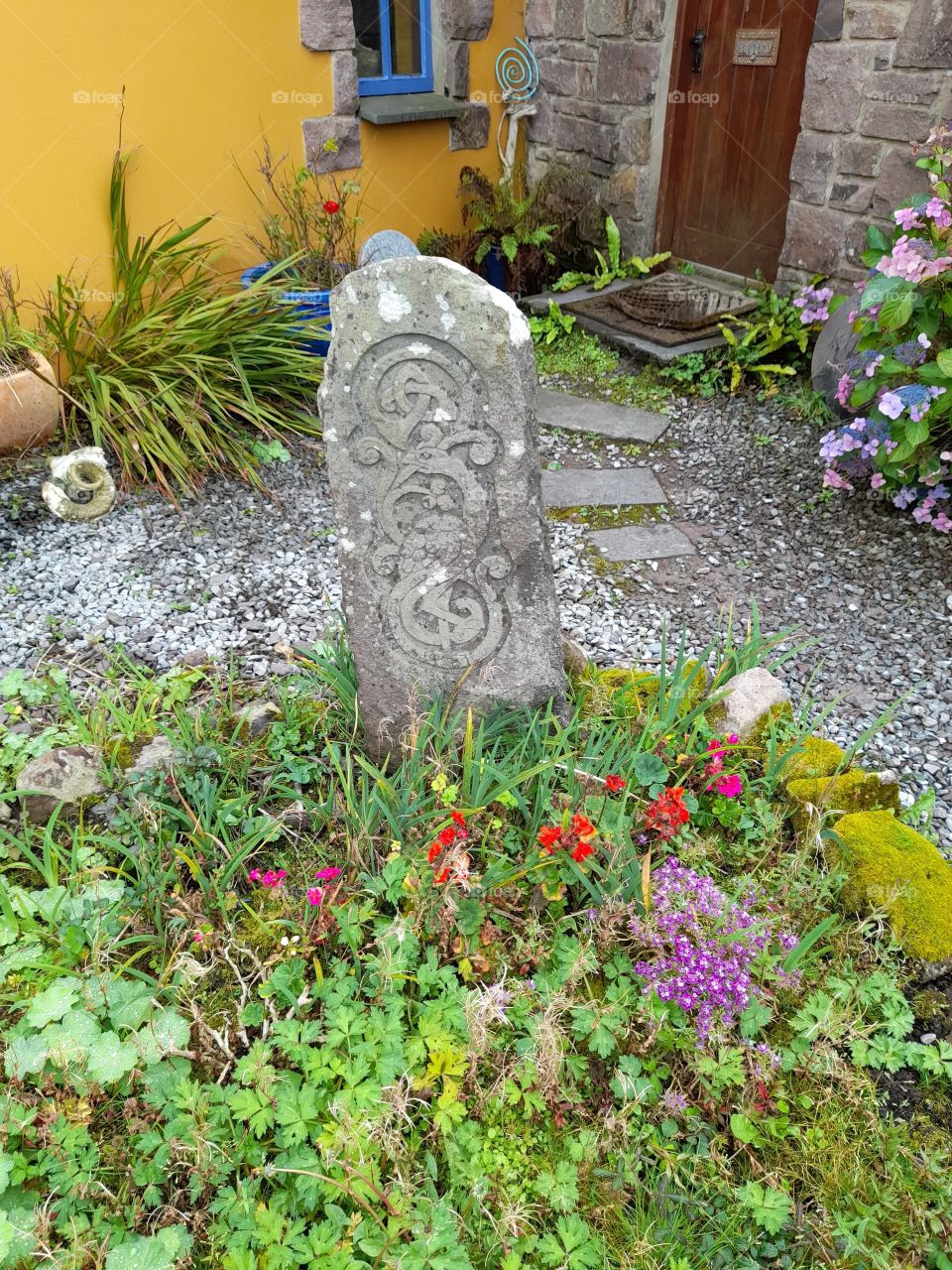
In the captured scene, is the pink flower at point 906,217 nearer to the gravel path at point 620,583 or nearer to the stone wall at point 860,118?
the gravel path at point 620,583

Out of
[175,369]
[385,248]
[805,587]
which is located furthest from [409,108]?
[805,587]

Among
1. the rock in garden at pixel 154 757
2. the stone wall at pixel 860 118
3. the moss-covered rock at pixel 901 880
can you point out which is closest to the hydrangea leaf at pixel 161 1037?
the rock in garden at pixel 154 757

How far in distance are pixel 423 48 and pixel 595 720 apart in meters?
4.76

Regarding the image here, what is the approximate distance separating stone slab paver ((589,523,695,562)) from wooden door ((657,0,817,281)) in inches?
89.5

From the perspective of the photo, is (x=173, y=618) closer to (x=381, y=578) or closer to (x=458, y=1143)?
(x=381, y=578)

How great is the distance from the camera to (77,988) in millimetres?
1602

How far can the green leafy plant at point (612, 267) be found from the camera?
17.2 feet

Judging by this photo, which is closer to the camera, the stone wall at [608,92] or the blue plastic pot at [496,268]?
the stone wall at [608,92]

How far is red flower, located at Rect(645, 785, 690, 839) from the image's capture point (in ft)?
5.78

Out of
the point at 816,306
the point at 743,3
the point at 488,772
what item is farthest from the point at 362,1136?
the point at 743,3

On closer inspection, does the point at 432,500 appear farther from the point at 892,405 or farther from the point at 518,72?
the point at 518,72

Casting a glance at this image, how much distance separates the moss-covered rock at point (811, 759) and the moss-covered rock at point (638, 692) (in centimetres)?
26

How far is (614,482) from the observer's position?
3.76 metres

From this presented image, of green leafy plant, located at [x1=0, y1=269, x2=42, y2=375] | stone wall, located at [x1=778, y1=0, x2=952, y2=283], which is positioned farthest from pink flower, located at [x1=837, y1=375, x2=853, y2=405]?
green leafy plant, located at [x1=0, y1=269, x2=42, y2=375]
